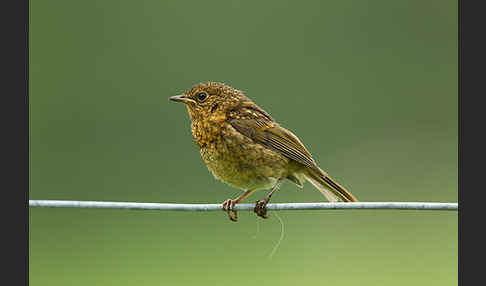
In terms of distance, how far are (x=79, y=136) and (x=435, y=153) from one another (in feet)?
15.6

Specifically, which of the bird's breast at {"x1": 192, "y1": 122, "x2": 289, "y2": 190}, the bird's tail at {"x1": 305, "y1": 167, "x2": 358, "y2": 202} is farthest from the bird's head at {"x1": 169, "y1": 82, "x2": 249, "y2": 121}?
the bird's tail at {"x1": 305, "y1": 167, "x2": 358, "y2": 202}

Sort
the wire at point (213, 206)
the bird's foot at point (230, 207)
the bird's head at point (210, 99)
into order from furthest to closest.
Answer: the bird's head at point (210, 99) < the bird's foot at point (230, 207) < the wire at point (213, 206)

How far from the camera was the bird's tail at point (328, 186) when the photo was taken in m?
5.71

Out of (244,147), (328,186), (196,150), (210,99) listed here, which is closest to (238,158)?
(244,147)

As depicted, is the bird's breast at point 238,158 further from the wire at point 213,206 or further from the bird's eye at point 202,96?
the wire at point 213,206

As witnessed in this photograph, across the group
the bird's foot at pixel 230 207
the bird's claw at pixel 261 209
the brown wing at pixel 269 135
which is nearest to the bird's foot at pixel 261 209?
the bird's claw at pixel 261 209

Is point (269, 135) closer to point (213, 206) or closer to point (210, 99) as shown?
point (210, 99)

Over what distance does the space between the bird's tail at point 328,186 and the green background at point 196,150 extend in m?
1.38

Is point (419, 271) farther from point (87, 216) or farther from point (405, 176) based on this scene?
point (87, 216)

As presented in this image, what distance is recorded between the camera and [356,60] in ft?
36.3

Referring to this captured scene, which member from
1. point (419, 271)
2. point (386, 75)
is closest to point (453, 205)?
point (419, 271)

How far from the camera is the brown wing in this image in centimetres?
566

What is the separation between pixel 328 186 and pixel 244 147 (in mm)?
754

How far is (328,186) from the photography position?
5805mm
